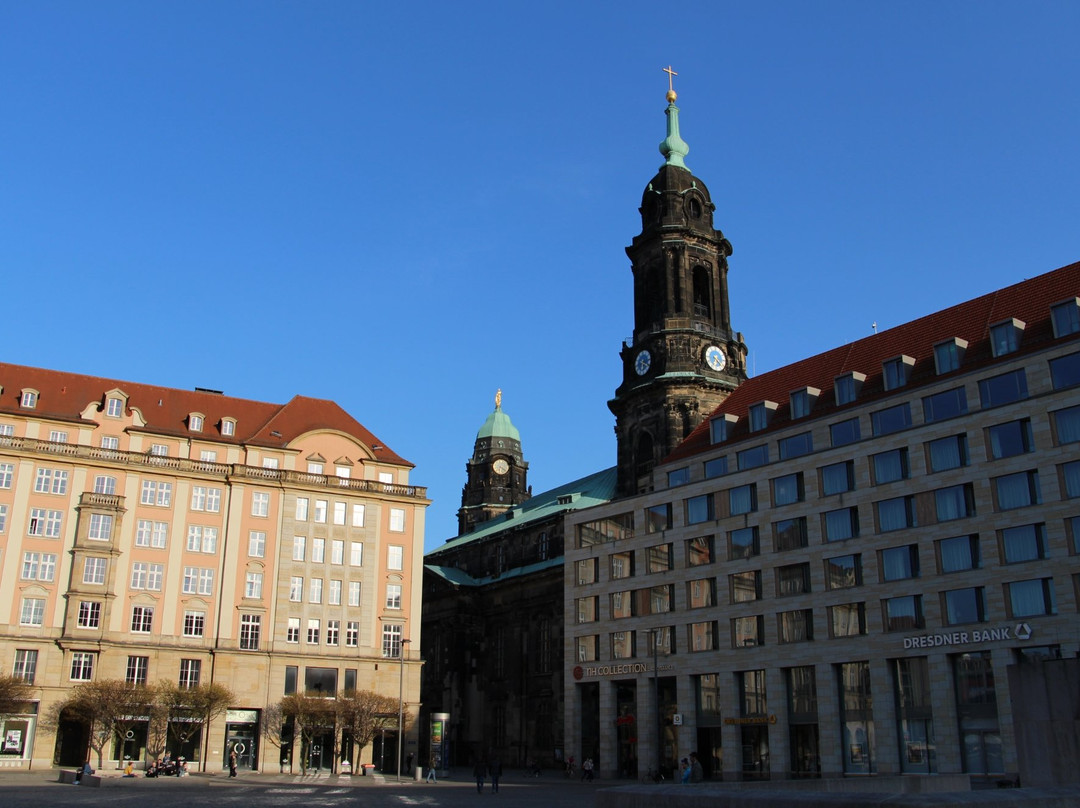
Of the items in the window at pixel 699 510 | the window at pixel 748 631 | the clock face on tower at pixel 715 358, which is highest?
the clock face on tower at pixel 715 358

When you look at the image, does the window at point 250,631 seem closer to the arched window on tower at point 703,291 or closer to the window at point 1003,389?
the window at point 1003,389

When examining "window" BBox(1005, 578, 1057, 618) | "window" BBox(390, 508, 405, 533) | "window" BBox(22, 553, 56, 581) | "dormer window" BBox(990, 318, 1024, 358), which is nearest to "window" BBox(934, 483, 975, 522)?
"window" BBox(1005, 578, 1057, 618)

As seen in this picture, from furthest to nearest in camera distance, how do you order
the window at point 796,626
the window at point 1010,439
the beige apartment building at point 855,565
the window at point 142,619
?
the window at point 142,619 < the window at point 796,626 < the window at point 1010,439 < the beige apartment building at point 855,565

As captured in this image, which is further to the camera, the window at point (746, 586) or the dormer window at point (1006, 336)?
the window at point (746, 586)

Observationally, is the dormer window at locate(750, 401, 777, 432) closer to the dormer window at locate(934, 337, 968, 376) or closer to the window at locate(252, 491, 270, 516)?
the dormer window at locate(934, 337, 968, 376)

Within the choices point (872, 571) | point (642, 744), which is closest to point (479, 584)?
point (642, 744)

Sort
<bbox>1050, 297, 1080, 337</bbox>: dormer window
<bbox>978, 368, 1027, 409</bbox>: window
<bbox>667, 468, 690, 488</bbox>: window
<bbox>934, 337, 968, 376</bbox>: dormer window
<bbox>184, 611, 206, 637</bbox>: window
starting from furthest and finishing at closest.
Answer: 1. <bbox>667, 468, 690, 488</bbox>: window
2. <bbox>184, 611, 206, 637</bbox>: window
3. <bbox>934, 337, 968, 376</bbox>: dormer window
4. <bbox>978, 368, 1027, 409</bbox>: window
5. <bbox>1050, 297, 1080, 337</bbox>: dormer window

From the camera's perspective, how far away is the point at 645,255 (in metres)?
97.8

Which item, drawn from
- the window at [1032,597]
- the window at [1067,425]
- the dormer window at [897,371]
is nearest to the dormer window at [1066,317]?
the window at [1067,425]

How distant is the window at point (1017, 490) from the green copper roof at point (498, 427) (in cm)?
9501

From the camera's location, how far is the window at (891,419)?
5981 cm

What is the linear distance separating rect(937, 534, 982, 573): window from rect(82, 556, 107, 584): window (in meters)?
47.5

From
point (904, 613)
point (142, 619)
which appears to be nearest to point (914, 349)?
point (904, 613)

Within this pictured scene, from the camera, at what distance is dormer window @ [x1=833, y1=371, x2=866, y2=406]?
64250 mm
